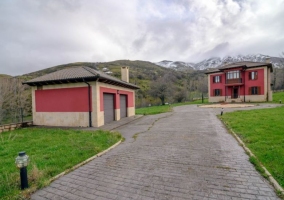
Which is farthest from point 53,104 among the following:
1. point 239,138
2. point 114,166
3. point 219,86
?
point 219,86

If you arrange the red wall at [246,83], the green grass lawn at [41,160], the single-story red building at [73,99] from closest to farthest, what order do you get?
the green grass lawn at [41,160] < the single-story red building at [73,99] < the red wall at [246,83]

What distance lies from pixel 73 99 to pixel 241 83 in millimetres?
30927

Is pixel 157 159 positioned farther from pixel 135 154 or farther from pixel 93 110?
pixel 93 110

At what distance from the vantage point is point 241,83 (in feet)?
105

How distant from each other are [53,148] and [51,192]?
3192 mm

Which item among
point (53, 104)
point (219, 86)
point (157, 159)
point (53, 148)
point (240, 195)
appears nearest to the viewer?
point (240, 195)

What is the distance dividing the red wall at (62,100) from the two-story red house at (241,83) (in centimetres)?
3004

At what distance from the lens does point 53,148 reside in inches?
254

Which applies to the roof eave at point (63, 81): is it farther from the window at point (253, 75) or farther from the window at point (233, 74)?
the window at point (253, 75)

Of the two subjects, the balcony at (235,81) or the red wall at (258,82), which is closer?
the red wall at (258,82)

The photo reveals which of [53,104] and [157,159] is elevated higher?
[53,104]

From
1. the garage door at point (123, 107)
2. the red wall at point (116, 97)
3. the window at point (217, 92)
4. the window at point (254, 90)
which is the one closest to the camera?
the red wall at point (116, 97)

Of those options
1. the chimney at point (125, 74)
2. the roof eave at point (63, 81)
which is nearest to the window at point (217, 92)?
the chimney at point (125, 74)

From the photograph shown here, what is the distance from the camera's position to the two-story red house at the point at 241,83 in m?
30.2
